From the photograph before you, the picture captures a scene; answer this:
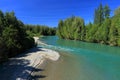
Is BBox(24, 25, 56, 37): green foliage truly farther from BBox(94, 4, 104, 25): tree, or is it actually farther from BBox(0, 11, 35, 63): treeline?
BBox(0, 11, 35, 63): treeline

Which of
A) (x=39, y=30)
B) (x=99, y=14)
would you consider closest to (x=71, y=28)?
(x=99, y=14)

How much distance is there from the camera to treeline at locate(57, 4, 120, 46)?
198 ft

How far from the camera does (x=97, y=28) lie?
73.9 m

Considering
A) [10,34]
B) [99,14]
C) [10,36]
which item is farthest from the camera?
[99,14]

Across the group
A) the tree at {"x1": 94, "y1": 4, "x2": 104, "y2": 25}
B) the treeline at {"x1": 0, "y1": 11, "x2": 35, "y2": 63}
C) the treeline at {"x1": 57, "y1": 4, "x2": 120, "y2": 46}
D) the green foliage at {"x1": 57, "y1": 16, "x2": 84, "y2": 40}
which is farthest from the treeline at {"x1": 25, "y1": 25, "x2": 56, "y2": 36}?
the treeline at {"x1": 0, "y1": 11, "x2": 35, "y2": 63}

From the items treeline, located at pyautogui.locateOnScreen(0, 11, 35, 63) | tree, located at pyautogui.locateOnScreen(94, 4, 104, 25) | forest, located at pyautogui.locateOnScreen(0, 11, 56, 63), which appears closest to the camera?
forest, located at pyautogui.locateOnScreen(0, 11, 56, 63)

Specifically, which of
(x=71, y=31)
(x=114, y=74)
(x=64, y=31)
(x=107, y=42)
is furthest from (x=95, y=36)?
(x=114, y=74)

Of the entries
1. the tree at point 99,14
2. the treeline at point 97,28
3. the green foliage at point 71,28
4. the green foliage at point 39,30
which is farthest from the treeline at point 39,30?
the tree at point 99,14

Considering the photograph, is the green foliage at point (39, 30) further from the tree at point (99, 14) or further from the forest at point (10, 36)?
the forest at point (10, 36)

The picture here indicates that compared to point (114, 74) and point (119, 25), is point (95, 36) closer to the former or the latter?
point (119, 25)

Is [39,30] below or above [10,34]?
above

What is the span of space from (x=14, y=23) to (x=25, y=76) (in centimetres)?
1641

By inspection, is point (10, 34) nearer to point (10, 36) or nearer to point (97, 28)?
point (10, 36)

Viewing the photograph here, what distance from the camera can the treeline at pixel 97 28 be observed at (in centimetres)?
6032
